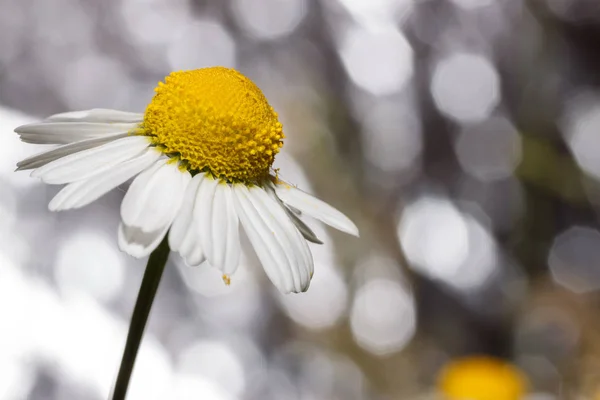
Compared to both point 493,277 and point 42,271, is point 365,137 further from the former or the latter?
point 42,271

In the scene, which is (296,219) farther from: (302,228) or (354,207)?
(354,207)

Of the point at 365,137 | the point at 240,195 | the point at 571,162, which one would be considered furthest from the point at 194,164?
the point at 571,162

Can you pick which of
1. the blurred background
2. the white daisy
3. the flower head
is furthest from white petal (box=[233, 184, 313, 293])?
the blurred background

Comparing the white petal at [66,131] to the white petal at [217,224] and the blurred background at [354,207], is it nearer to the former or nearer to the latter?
the white petal at [217,224]

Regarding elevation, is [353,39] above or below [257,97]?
above

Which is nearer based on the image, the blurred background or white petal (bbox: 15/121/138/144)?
white petal (bbox: 15/121/138/144)

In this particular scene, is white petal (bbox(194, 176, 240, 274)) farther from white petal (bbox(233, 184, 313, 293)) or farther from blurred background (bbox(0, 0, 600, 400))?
blurred background (bbox(0, 0, 600, 400))

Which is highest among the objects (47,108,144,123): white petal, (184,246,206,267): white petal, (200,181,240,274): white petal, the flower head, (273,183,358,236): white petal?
(47,108,144,123): white petal
